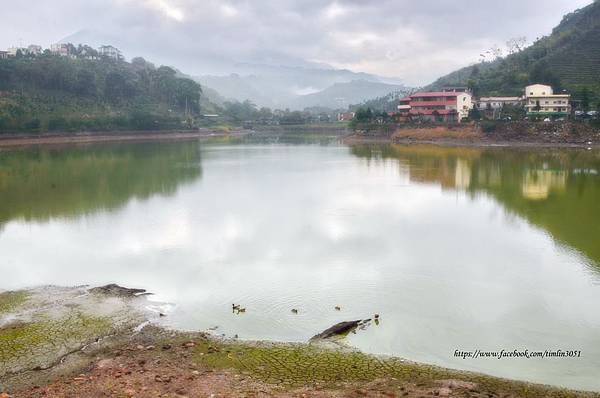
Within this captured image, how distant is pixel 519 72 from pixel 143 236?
62385mm

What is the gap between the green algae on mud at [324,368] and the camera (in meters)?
7.23

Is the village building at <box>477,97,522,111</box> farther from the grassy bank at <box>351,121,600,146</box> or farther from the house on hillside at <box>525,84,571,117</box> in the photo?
the grassy bank at <box>351,121,600,146</box>

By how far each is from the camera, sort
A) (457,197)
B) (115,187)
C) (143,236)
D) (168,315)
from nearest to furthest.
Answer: (168,315) → (143,236) → (457,197) → (115,187)

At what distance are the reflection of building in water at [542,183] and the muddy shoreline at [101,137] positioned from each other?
50.8 metres

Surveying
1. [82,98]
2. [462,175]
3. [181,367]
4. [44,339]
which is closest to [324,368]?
[181,367]

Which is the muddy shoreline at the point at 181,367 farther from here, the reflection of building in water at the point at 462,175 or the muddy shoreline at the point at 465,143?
the muddy shoreline at the point at 465,143

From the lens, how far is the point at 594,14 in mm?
78688

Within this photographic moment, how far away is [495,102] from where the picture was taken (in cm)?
6072

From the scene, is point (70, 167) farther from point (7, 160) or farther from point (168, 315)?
point (168, 315)

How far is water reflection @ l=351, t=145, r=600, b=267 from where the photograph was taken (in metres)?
17.5

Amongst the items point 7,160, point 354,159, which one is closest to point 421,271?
point 354,159

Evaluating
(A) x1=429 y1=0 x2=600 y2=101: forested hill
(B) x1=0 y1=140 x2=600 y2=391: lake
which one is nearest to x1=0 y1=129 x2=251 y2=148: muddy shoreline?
(B) x1=0 y1=140 x2=600 y2=391: lake

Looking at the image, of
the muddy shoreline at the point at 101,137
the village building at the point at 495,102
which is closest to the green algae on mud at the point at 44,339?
the muddy shoreline at the point at 101,137

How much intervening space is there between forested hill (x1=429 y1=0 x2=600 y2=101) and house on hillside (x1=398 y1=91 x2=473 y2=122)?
6.30 metres
